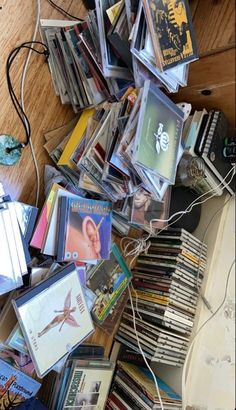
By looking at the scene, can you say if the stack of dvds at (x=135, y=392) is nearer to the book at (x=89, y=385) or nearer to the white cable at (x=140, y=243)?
the book at (x=89, y=385)

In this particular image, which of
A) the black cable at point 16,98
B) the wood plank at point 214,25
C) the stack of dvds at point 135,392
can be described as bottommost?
the stack of dvds at point 135,392

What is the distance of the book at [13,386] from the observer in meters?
1.22

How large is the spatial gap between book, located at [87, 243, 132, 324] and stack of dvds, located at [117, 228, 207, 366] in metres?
0.08

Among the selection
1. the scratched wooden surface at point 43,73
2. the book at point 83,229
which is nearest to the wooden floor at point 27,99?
the scratched wooden surface at point 43,73

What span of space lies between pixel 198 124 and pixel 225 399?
3.26ft

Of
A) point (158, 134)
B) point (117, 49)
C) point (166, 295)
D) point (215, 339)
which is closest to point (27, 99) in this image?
point (117, 49)

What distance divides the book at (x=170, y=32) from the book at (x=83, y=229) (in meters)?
0.49

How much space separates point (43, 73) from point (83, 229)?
536 millimetres

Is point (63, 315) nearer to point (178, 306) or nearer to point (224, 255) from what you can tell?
point (178, 306)

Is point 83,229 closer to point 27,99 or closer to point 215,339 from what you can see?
point 27,99

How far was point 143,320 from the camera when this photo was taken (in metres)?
1.53

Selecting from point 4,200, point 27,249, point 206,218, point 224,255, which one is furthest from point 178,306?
point 4,200

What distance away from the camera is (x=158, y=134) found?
1303mm

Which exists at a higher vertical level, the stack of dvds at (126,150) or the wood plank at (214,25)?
the wood plank at (214,25)
